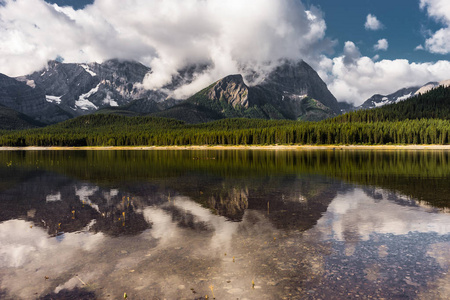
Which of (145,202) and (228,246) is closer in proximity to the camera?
(228,246)

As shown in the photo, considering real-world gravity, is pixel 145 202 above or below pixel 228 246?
above

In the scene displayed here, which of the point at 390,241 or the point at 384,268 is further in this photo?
the point at 390,241

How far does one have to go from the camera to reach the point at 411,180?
42781 mm

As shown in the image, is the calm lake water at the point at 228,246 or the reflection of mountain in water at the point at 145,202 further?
the reflection of mountain in water at the point at 145,202

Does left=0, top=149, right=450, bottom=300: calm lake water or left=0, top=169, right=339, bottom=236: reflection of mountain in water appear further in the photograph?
left=0, top=169, right=339, bottom=236: reflection of mountain in water

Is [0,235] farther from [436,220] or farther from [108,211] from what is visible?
[436,220]

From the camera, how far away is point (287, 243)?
690 inches

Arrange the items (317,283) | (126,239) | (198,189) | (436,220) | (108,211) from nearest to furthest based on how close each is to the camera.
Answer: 1. (317,283)
2. (126,239)
3. (436,220)
4. (108,211)
5. (198,189)

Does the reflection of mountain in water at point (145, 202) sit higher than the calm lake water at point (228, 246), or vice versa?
the reflection of mountain in water at point (145, 202)

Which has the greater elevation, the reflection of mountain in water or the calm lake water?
the reflection of mountain in water

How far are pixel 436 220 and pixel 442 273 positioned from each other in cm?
1060

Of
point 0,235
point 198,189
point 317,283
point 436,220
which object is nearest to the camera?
point 317,283

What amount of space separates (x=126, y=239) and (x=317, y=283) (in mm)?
11834

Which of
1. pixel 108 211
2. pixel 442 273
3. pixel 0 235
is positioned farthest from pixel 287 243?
pixel 0 235
